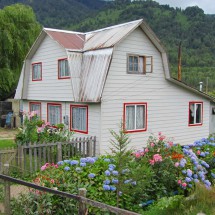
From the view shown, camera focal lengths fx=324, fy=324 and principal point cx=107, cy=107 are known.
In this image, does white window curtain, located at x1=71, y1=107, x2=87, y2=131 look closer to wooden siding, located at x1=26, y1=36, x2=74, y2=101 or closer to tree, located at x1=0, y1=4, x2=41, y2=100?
wooden siding, located at x1=26, y1=36, x2=74, y2=101

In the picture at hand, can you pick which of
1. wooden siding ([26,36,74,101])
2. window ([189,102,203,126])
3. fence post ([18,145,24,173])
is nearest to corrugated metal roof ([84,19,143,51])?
wooden siding ([26,36,74,101])

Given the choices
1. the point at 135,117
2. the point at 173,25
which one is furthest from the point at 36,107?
the point at 173,25

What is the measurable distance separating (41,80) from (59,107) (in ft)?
6.78

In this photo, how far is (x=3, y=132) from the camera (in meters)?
22.5

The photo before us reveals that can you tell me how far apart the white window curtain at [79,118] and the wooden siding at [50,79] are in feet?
2.02

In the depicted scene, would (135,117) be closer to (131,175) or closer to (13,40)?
(131,175)

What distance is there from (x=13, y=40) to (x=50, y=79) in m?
14.2

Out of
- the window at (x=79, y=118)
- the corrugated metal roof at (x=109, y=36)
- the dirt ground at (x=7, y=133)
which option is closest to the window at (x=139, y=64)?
the corrugated metal roof at (x=109, y=36)

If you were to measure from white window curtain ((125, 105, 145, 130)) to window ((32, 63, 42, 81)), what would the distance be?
18.1 feet

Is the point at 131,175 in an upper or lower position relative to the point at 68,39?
lower

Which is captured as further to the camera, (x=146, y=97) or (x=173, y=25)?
Answer: (x=173, y=25)

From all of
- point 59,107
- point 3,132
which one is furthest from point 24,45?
point 59,107

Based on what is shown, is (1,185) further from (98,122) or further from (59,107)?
(59,107)

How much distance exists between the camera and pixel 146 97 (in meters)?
14.7
